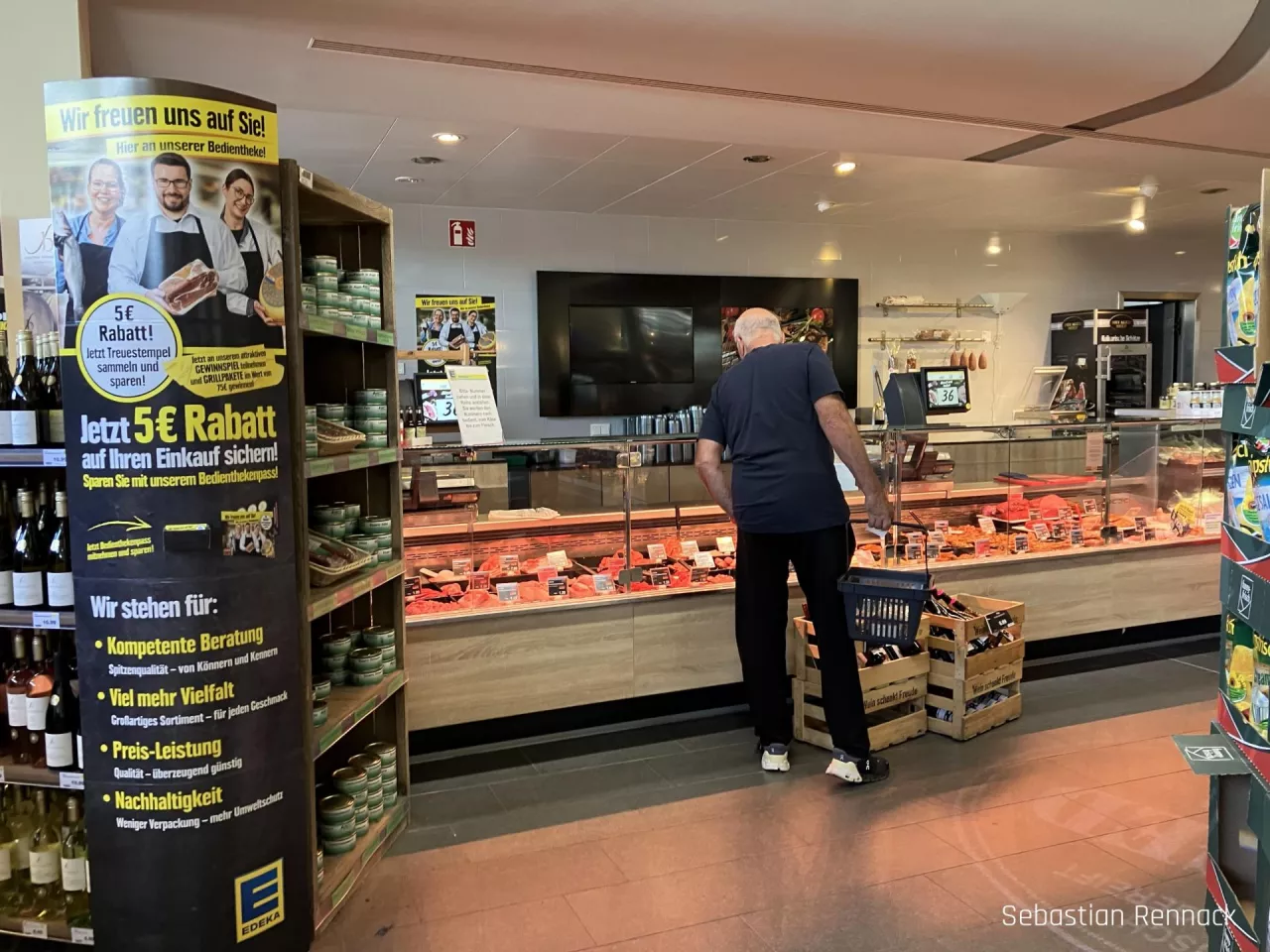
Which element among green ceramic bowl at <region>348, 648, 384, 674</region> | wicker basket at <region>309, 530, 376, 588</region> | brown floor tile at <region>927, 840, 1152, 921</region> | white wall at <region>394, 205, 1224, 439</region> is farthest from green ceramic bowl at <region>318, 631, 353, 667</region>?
white wall at <region>394, 205, 1224, 439</region>

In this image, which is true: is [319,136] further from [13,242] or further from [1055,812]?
[1055,812]

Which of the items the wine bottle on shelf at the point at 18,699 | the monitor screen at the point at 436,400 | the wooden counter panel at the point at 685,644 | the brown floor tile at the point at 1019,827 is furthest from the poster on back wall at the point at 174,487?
the monitor screen at the point at 436,400

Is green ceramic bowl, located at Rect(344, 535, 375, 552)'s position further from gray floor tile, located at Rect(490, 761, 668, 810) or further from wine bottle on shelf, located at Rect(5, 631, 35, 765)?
gray floor tile, located at Rect(490, 761, 668, 810)

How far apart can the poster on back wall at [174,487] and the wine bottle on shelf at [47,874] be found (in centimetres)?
34

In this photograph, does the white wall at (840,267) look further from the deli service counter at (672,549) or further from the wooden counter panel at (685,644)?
the wooden counter panel at (685,644)

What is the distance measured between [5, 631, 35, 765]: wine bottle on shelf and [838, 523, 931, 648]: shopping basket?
2.69 meters

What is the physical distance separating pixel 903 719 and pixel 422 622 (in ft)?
6.82

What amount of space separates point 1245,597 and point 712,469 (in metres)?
2.24

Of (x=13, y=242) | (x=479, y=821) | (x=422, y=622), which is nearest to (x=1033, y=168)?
(x=422, y=622)

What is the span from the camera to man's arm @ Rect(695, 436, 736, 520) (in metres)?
3.94

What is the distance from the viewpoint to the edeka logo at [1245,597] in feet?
6.25

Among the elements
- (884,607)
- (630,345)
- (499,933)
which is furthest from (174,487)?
(630,345)

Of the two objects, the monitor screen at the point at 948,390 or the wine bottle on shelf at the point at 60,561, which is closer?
the wine bottle on shelf at the point at 60,561

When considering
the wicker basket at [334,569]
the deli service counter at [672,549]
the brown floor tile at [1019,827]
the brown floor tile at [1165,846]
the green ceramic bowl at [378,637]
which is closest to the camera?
the wicker basket at [334,569]
